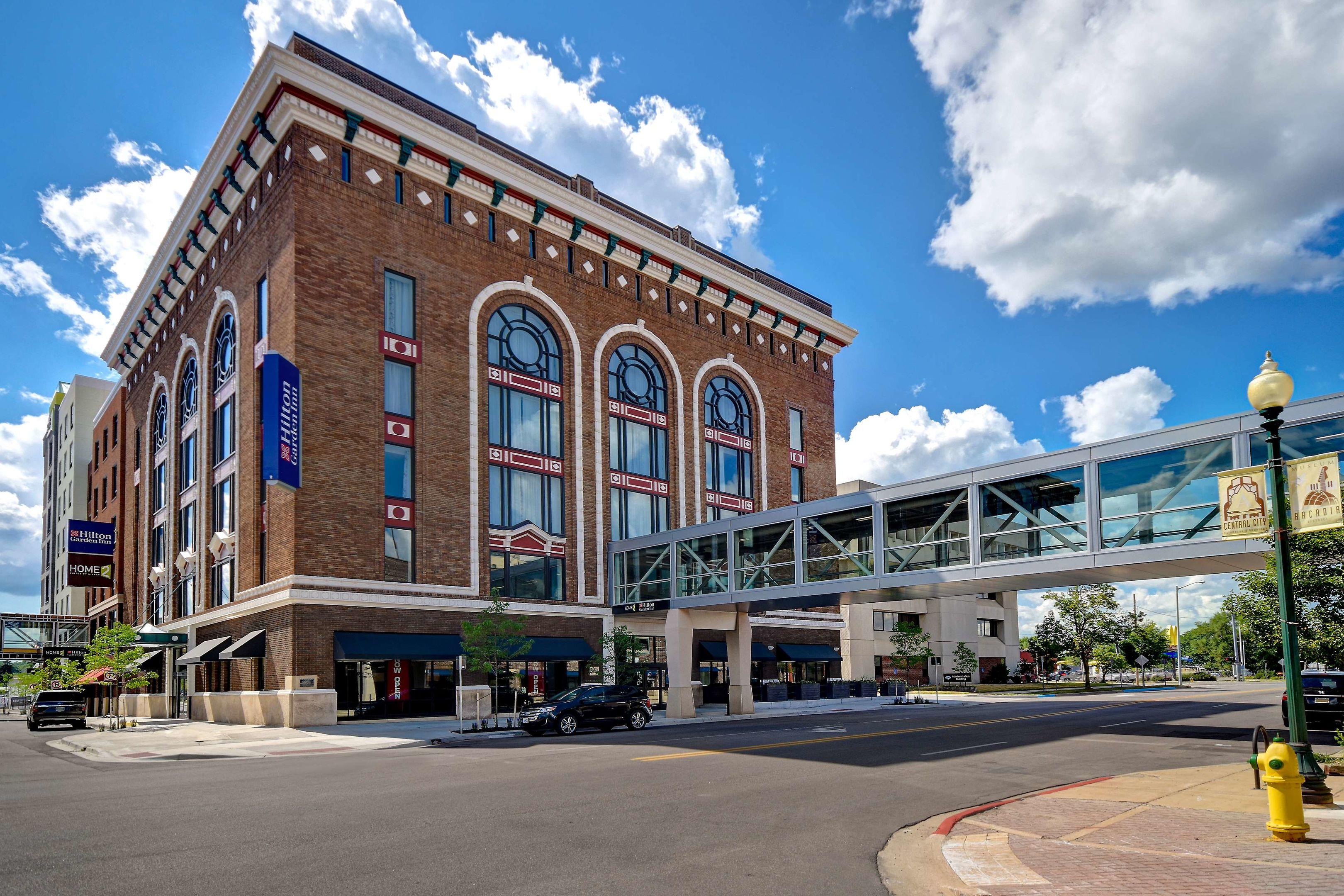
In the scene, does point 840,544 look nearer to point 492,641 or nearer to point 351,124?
point 492,641

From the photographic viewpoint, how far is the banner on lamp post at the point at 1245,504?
1252 centimetres

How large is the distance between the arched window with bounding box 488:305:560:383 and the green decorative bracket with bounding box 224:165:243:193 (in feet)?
38.3

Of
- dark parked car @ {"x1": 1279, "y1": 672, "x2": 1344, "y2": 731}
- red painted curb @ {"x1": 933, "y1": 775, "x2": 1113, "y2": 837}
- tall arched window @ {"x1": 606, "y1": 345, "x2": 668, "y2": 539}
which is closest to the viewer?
red painted curb @ {"x1": 933, "y1": 775, "x2": 1113, "y2": 837}

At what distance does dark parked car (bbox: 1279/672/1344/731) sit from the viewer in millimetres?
25859

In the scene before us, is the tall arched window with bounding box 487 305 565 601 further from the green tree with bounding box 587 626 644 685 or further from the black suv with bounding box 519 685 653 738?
the black suv with bounding box 519 685 653 738

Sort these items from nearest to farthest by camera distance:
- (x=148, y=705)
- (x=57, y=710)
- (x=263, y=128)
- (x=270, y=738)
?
(x=270, y=738) → (x=263, y=128) → (x=57, y=710) → (x=148, y=705)

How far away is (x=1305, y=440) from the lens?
21109mm

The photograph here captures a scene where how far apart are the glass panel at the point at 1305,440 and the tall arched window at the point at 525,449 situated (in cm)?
2791

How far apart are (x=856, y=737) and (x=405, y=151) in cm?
2833

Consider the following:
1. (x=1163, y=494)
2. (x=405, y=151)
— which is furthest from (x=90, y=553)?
(x=1163, y=494)

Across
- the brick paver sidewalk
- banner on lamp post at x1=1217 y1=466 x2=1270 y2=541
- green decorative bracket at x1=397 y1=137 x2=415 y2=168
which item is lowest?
the brick paver sidewalk

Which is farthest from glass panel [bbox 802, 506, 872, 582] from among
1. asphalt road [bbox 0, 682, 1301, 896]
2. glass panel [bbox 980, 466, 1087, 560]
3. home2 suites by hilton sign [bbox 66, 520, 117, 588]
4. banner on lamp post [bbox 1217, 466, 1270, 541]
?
home2 suites by hilton sign [bbox 66, 520, 117, 588]

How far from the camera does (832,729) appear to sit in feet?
90.5

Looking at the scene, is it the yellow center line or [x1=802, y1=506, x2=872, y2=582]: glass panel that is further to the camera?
[x1=802, y1=506, x2=872, y2=582]: glass panel
